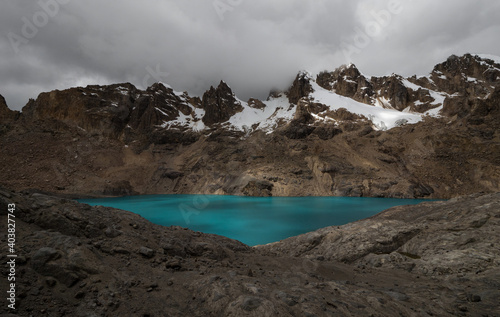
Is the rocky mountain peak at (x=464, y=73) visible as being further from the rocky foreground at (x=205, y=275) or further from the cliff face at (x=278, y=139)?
the rocky foreground at (x=205, y=275)

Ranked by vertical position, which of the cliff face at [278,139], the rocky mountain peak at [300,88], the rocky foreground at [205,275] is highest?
the rocky mountain peak at [300,88]

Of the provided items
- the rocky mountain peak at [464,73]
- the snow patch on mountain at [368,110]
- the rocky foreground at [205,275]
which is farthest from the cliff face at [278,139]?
the rocky foreground at [205,275]

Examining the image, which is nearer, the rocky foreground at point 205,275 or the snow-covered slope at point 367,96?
the rocky foreground at point 205,275

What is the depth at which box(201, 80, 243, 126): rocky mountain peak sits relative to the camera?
5586 inches

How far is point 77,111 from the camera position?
379 ft

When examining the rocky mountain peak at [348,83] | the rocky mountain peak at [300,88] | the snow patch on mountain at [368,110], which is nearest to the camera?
the snow patch on mountain at [368,110]

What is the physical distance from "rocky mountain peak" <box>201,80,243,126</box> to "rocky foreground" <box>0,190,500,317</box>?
13447 cm

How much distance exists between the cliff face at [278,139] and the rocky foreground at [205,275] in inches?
2793

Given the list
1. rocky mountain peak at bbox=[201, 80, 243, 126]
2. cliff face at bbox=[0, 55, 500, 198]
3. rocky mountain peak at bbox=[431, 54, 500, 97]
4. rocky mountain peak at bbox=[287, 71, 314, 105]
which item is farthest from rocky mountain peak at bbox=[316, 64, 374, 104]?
rocky mountain peak at bbox=[201, 80, 243, 126]

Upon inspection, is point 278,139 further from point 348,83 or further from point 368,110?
point 348,83

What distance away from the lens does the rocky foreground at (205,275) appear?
452 centimetres

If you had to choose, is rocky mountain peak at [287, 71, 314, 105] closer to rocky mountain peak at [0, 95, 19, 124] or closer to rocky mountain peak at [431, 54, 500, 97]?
rocky mountain peak at [431, 54, 500, 97]

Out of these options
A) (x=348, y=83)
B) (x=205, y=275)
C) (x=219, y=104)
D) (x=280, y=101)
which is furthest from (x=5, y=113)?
(x=348, y=83)

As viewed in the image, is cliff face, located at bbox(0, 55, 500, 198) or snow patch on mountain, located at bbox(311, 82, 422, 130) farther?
snow patch on mountain, located at bbox(311, 82, 422, 130)
